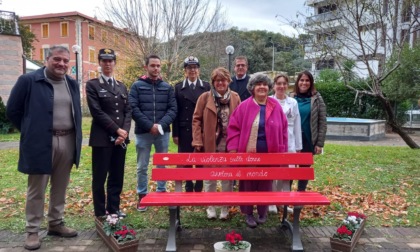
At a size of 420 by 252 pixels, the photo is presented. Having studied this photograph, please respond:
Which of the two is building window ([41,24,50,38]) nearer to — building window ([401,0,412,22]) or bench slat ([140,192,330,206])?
building window ([401,0,412,22])

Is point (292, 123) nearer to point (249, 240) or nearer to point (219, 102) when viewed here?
point (219, 102)

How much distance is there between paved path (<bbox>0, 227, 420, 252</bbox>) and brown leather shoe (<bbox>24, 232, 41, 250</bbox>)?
6 centimetres

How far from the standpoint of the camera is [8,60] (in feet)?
55.6

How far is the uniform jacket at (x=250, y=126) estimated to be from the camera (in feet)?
13.3

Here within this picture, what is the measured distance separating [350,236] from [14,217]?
4069 millimetres

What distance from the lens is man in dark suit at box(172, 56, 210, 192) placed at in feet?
16.0

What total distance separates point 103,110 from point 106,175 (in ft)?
2.49

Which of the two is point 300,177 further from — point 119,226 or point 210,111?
point 119,226

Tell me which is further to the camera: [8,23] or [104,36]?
[104,36]

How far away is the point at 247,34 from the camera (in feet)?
143

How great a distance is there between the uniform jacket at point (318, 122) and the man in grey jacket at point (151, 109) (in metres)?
1.81

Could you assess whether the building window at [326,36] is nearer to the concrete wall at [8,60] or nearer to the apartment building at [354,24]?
the apartment building at [354,24]

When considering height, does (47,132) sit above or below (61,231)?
above

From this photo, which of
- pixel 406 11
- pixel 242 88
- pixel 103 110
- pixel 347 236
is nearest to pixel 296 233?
pixel 347 236
